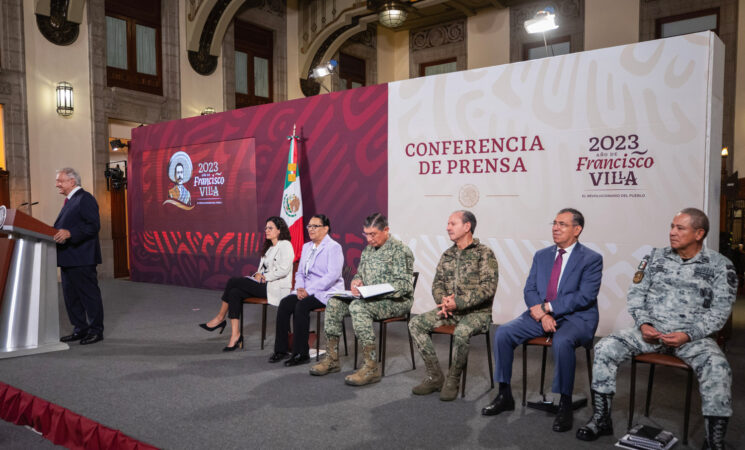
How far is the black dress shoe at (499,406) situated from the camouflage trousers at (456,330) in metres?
0.27

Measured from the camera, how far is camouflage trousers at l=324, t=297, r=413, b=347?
3443 millimetres

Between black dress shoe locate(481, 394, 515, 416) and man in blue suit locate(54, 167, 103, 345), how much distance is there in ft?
10.3

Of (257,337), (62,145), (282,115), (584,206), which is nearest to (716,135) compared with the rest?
(584,206)

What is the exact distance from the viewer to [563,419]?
269 centimetres

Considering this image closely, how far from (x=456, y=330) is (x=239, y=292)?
183 cm

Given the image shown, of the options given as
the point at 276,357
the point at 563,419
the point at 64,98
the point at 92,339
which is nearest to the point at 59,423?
the point at 276,357

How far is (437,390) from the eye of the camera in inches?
128

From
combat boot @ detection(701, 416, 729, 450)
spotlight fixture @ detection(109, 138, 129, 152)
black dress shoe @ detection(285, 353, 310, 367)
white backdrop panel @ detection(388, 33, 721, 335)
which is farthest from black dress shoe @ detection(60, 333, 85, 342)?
spotlight fixture @ detection(109, 138, 129, 152)

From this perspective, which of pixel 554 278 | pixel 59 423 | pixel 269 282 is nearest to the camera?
pixel 59 423

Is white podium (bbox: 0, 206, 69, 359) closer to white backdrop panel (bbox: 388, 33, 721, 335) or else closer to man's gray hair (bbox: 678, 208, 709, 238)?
white backdrop panel (bbox: 388, 33, 721, 335)

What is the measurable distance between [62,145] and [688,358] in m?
8.37

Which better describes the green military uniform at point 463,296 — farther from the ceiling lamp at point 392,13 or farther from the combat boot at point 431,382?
the ceiling lamp at point 392,13

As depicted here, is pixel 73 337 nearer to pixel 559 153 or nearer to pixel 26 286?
pixel 26 286

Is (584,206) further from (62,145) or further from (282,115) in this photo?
(62,145)
